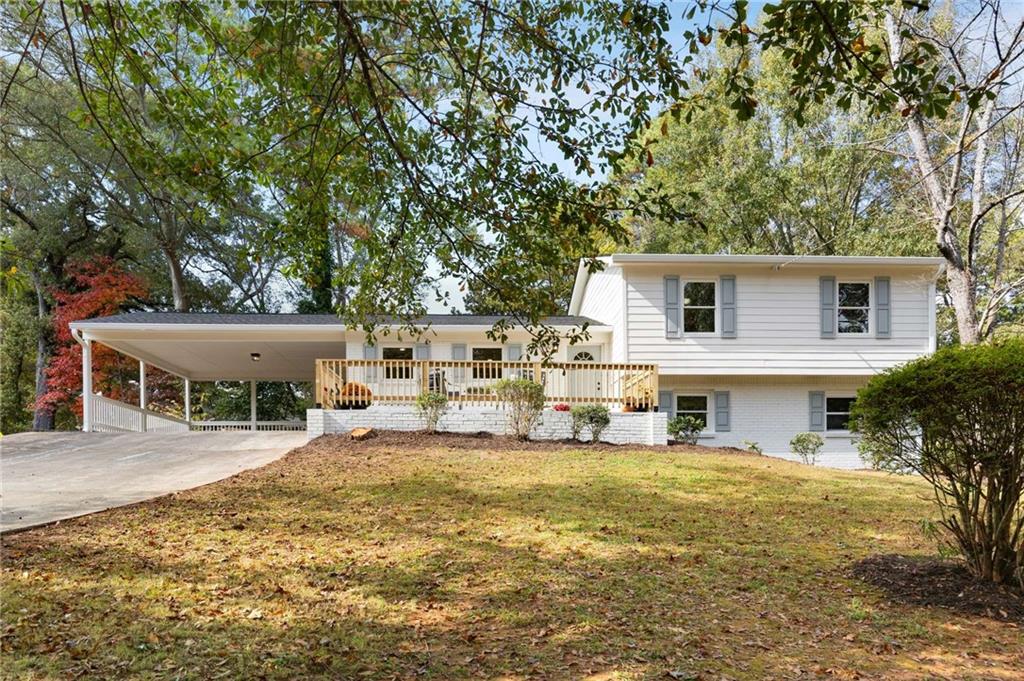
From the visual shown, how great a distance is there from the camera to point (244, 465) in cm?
922

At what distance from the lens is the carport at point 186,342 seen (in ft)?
47.5

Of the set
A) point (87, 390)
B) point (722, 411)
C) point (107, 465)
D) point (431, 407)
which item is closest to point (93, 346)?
point (87, 390)

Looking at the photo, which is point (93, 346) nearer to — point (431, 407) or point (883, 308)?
point (431, 407)

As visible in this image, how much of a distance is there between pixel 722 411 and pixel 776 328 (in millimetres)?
2415

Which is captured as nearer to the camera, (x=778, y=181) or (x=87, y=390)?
(x=87, y=390)

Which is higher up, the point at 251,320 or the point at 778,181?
the point at 778,181

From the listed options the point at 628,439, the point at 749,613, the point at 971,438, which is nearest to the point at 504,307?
the point at 749,613

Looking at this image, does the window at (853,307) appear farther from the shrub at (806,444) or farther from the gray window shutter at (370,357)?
the gray window shutter at (370,357)

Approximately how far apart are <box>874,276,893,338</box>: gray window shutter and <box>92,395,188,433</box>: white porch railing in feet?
60.9

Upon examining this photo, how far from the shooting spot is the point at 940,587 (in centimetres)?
423

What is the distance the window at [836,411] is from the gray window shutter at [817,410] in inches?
5.8

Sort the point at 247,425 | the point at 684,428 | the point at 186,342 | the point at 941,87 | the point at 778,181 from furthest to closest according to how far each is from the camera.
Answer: the point at 247,425 < the point at 778,181 < the point at 186,342 < the point at 684,428 < the point at 941,87

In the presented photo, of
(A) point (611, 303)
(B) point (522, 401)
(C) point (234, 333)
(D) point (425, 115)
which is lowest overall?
(B) point (522, 401)

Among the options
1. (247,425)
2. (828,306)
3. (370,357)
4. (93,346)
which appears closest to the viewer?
(828,306)
